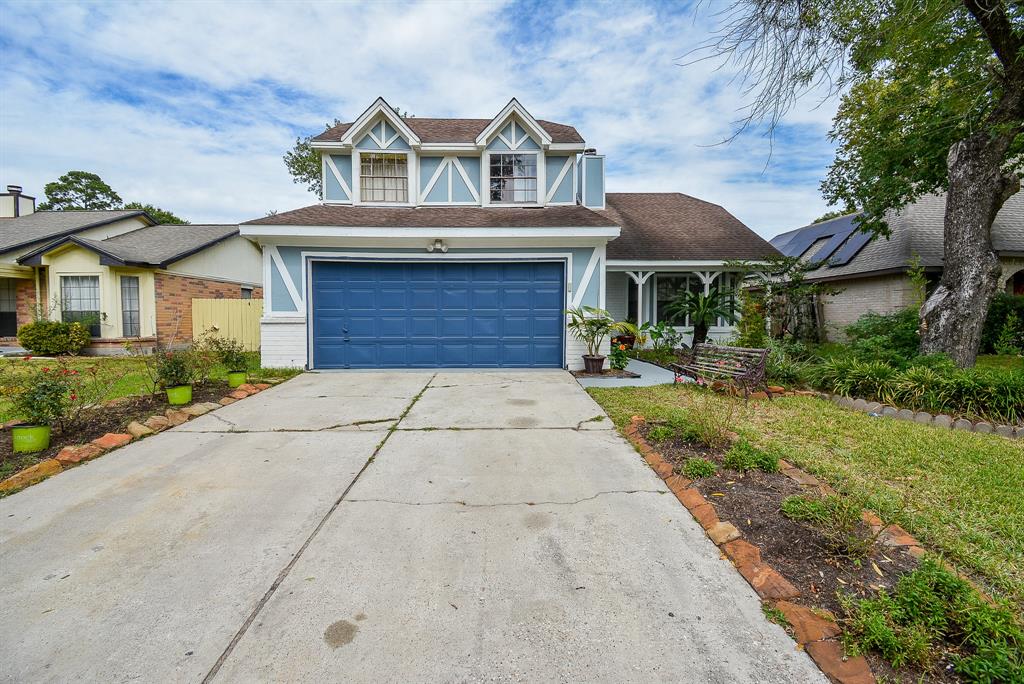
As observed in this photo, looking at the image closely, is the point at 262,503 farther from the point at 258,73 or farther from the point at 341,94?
the point at 341,94

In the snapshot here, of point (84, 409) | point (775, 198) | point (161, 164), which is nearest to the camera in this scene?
point (84, 409)

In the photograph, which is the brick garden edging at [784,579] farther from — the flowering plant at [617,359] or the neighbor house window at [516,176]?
the neighbor house window at [516,176]

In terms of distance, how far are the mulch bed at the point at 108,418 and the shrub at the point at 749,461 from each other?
648cm

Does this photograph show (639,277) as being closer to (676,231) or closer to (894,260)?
(676,231)

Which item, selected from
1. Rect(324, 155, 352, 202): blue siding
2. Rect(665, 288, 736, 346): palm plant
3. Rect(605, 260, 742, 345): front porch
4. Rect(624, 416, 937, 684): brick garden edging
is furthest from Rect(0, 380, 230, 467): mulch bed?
Rect(665, 288, 736, 346): palm plant

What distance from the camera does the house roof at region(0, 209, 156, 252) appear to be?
15156 millimetres

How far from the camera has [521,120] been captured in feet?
36.1

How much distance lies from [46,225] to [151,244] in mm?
5910

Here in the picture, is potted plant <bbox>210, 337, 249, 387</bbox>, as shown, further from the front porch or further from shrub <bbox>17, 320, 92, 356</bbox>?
the front porch

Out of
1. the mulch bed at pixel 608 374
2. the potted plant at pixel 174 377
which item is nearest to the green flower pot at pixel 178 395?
the potted plant at pixel 174 377

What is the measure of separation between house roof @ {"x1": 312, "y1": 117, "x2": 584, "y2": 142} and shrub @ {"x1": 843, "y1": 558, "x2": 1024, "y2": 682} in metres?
10.9

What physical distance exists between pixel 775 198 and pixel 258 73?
68.4ft

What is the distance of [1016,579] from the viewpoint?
94.0 inches

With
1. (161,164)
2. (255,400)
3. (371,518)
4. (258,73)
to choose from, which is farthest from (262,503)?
(161,164)
